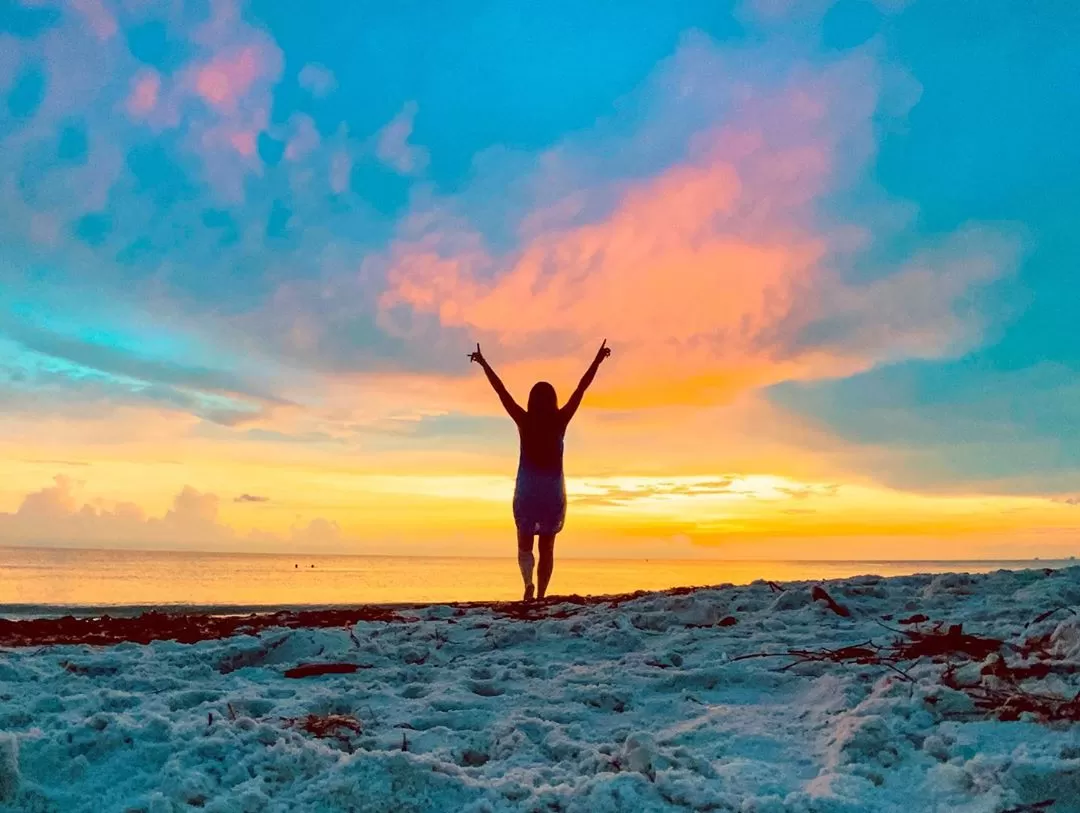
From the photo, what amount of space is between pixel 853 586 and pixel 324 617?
4306mm

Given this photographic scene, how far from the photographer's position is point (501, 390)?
28.8ft

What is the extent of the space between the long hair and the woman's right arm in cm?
20

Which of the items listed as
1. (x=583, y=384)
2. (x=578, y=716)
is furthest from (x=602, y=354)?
(x=578, y=716)

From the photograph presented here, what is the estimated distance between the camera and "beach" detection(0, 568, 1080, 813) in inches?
94.9

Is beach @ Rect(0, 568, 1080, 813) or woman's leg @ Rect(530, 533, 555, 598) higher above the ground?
woman's leg @ Rect(530, 533, 555, 598)

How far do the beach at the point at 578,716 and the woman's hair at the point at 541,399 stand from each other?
3.66m

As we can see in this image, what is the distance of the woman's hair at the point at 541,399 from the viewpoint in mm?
8586

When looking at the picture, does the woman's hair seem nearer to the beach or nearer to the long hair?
the long hair

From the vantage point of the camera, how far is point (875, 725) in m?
2.77

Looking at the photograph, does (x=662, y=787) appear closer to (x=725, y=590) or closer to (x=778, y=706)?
(x=778, y=706)

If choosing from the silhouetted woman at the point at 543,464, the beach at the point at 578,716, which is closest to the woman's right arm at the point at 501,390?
the silhouetted woman at the point at 543,464

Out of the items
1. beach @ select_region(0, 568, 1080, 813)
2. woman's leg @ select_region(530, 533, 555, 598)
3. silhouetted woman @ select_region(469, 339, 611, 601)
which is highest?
silhouetted woman @ select_region(469, 339, 611, 601)

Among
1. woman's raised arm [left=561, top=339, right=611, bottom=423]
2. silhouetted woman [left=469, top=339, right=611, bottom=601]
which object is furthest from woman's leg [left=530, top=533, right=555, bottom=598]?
woman's raised arm [left=561, top=339, right=611, bottom=423]

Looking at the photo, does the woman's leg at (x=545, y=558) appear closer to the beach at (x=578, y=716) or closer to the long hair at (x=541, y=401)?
the long hair at (x=541, y=401)
